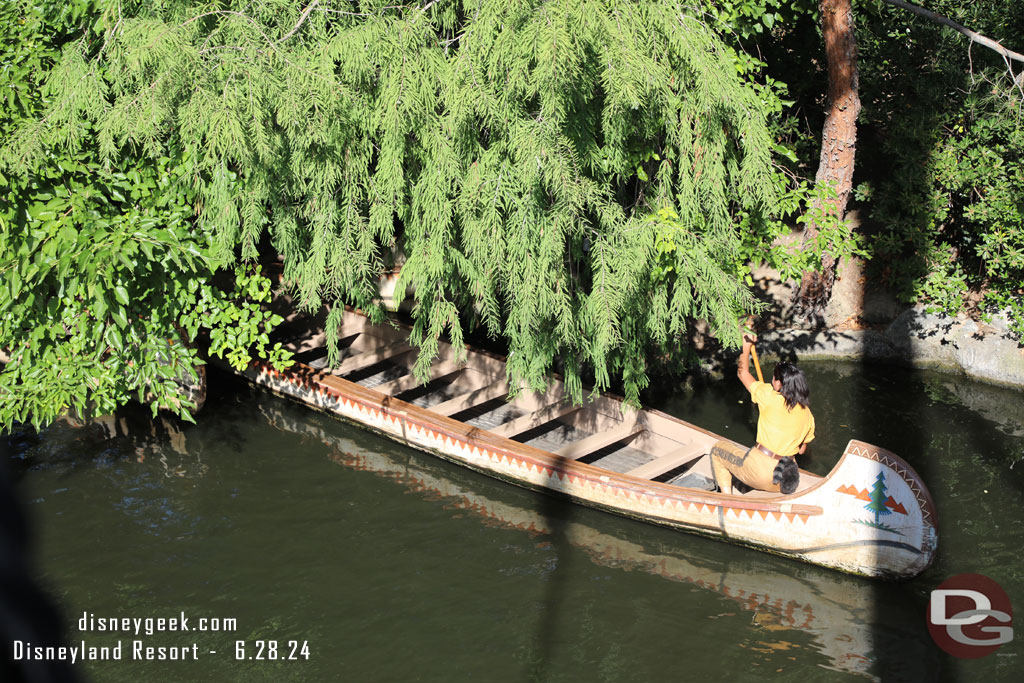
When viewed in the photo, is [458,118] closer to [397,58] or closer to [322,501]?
[397,58]

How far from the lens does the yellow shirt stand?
8.55 metres

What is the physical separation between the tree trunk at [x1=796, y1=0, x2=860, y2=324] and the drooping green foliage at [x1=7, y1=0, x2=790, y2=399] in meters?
3.04

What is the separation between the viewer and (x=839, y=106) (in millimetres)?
11875

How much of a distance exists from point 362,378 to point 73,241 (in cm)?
423

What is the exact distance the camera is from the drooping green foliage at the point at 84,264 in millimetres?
9008

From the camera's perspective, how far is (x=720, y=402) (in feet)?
39.3

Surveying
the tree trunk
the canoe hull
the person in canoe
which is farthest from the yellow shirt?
the tree trunk

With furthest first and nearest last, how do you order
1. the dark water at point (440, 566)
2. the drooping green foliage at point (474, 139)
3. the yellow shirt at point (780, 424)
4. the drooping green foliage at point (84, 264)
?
the drooping green foliage at point (84, 264), the yellow shirt at point (780, 424), the drooping green foliage at point (474, 139), the dark water at point (440, 566)

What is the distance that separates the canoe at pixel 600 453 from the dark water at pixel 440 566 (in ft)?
0.98

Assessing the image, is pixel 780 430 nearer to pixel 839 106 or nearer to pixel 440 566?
pixel 440 566

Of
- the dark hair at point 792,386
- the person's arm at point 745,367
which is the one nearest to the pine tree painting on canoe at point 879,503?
the dark hair at point 792,386

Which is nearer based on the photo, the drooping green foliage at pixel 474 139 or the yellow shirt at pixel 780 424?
the drooping green foliage at pixel 474 139

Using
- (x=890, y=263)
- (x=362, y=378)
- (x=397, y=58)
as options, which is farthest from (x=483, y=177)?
(x=890, y=263)

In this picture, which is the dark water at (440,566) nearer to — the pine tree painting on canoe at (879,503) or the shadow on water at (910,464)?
the shadow on water at (910,464)
